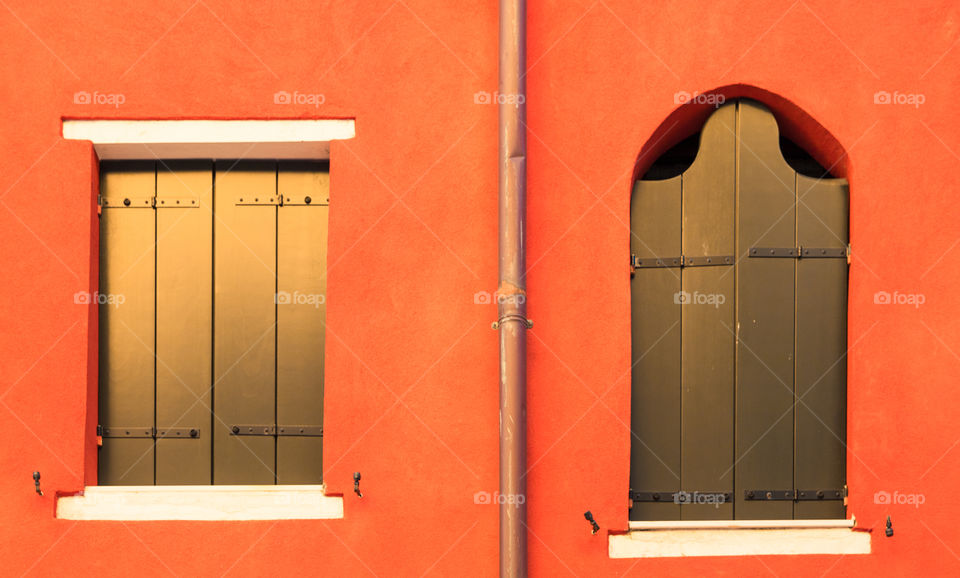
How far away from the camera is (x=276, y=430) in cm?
→ 370

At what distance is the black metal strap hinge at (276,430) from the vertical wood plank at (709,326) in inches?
67.9

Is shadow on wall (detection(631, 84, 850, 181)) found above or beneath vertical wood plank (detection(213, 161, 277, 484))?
above

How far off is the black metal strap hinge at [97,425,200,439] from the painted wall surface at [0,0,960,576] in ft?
0.41

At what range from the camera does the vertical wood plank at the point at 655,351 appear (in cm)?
362

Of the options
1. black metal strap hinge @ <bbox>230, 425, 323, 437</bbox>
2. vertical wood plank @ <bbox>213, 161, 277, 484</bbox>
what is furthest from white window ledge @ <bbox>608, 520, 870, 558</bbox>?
vertical wood plank @ <bbox>213, 161, 277, 484</bbox>

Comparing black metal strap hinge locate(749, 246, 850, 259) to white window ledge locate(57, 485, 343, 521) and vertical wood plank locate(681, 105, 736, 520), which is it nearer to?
vertical wood plank locate(681, 105, 736, 520)

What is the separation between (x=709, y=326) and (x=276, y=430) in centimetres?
208

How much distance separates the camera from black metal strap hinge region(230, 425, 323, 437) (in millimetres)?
3697

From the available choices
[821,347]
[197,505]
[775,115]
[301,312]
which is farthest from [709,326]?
[197,505]

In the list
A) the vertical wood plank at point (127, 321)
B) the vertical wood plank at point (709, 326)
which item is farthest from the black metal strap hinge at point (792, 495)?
the vertical wood plank at point (127, 321)

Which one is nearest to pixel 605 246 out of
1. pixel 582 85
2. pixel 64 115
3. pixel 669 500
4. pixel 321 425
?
pixel 582 85

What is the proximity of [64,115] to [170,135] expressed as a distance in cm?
49

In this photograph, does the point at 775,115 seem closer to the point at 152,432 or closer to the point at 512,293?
the point at 512,293

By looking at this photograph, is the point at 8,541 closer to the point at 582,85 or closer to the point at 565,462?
the point at 565,462
